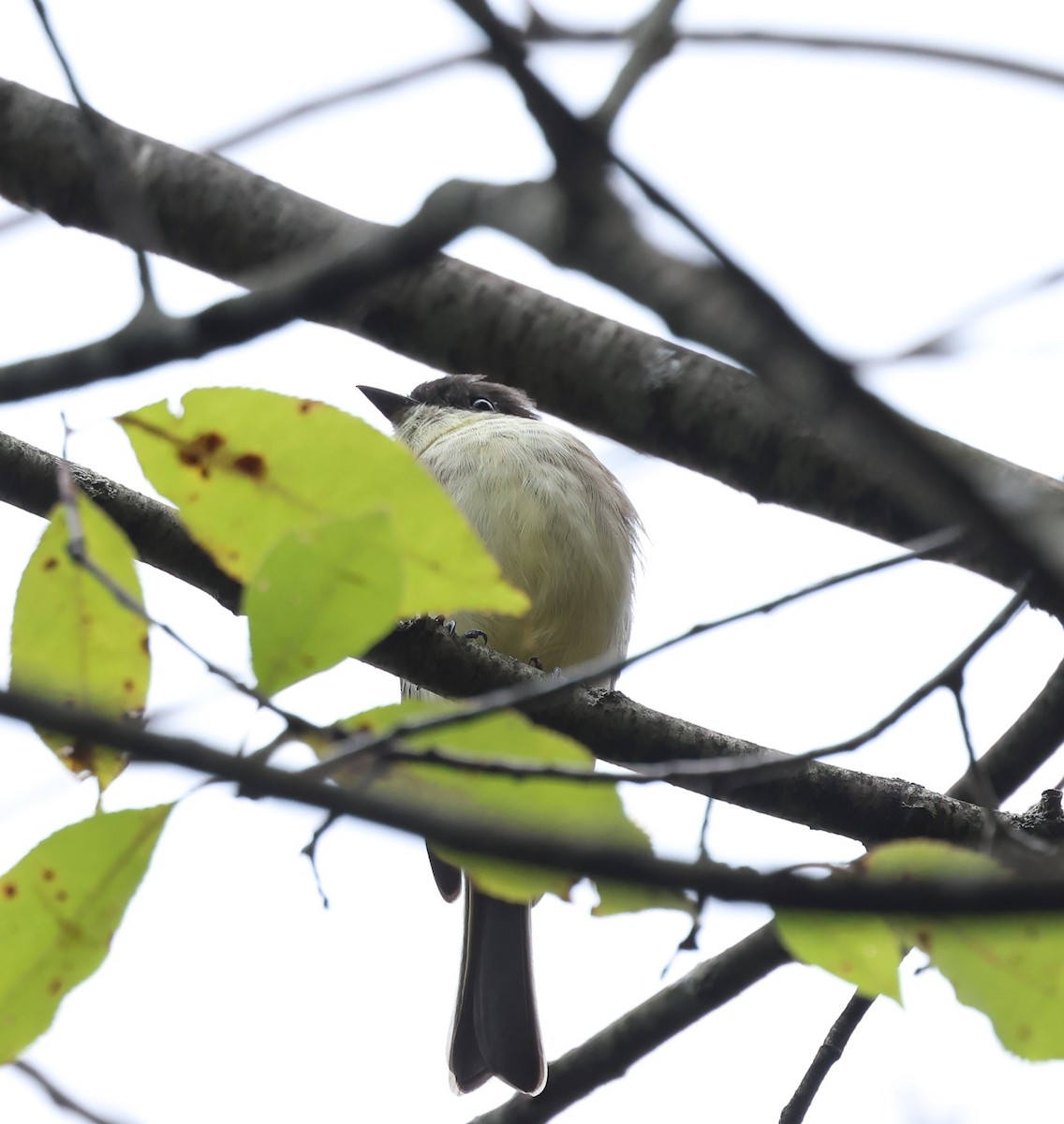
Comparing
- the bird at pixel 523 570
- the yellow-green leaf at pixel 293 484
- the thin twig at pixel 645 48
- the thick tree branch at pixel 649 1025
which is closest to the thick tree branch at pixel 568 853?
the yellow-green leaf at pixel 293 484

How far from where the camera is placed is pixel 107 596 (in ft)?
5.28

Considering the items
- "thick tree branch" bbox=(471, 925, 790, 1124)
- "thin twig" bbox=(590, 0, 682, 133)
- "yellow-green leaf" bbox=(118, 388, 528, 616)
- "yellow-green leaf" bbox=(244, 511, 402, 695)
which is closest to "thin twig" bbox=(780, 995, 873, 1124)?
"thick tree branch" bbox=(471, 925, 790, 1124)

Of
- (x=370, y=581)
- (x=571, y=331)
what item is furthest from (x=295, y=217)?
(x=370, y=581)

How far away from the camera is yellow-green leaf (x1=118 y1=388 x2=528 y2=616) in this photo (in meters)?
1.57

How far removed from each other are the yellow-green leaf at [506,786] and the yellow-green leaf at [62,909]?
0.24 meters

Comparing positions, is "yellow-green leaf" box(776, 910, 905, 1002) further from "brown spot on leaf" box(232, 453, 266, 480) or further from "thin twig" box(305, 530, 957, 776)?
"brown spot on leaf" box(232, 453, 266, 480)

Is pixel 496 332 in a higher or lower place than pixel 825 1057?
higher

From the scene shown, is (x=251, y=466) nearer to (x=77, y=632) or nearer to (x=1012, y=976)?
(x=77, y=632)

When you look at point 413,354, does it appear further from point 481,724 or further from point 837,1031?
point 481,724

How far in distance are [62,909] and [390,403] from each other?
495cm

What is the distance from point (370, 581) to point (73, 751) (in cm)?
52

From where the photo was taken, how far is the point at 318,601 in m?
1.48

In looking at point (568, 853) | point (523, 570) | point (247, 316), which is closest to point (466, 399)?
point (523, 570)

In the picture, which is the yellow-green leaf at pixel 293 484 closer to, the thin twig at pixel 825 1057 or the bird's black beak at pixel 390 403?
the thin twig at pixel 825 1057
